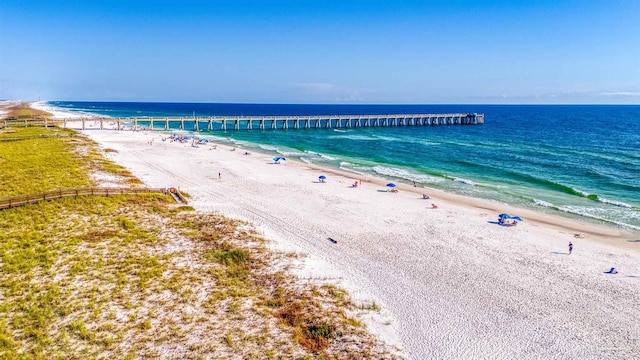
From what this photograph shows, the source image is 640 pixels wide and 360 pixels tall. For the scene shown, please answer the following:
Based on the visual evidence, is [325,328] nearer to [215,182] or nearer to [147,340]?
[147,340]

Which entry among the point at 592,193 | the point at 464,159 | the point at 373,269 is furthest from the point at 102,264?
the point at 464,159

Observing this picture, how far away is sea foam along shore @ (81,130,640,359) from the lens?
14211mm

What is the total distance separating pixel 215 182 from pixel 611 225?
A: 3205 cm

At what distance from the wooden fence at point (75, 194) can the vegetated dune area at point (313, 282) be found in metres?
0.79

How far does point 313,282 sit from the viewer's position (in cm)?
1722

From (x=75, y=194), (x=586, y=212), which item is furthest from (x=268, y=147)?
(x=586, y=212)

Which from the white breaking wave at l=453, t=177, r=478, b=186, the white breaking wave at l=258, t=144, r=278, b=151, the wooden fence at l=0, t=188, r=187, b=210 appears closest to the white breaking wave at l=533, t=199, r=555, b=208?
the white breaking wave at l=453, t=177, r=478, b=186

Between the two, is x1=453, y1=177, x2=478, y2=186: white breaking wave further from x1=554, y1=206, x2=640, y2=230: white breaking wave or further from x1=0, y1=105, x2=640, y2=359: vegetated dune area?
x1=0, y1=105, x2=640, y2=359: vegetated dune area

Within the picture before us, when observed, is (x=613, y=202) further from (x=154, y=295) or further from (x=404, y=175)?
(x=154, y=295)

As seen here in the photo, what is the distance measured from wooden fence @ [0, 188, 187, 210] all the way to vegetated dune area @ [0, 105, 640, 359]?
2.58ft

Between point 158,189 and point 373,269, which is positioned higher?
point 158,189

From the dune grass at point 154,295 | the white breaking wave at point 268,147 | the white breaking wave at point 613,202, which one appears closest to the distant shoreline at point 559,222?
the white breaking wave at point 613,202

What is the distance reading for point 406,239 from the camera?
23203 millimetres

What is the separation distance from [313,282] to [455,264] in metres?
7.93
